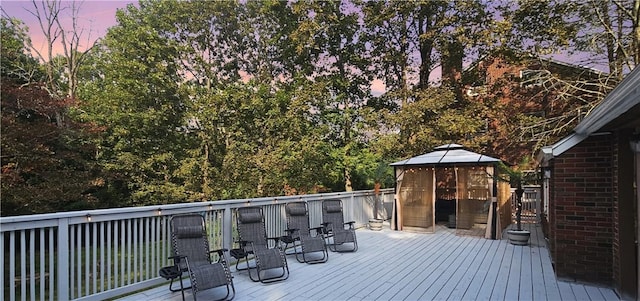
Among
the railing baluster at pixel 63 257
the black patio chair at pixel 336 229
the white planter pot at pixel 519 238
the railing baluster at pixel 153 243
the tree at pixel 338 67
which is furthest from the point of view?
the tree at pixel 338 67

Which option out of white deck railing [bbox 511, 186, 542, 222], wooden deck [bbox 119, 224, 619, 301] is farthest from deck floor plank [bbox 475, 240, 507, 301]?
white deck railing [bbox 511, 186, 542, 222]

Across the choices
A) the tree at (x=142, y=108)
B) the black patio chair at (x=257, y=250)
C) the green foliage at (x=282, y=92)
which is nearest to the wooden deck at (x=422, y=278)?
the black patio chair at (x=257, y=250)

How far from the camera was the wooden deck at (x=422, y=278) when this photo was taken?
163 inches

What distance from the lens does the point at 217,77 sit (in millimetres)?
15266

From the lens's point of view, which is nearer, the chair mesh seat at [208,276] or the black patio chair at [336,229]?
the chair mesh seat at [208,276]

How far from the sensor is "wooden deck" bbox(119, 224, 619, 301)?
4129 millimetres

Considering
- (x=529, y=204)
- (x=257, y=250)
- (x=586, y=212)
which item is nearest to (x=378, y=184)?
(x=529, y=204)

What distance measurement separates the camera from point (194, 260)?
4.20 metres

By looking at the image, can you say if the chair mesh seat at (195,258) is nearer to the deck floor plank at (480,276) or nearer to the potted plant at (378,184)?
→ the deck floor plank at (480,276)

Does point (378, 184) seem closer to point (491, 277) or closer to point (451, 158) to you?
point (451, 158)

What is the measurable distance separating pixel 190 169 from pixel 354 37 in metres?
8.48

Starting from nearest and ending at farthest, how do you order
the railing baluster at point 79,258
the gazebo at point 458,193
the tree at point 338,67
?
the railing baluster at point 79,258 < the gazebo at point 458,193 < the tree at point 338,67

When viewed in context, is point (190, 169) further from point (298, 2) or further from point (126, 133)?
point (298, 2)

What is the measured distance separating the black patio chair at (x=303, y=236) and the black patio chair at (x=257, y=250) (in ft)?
1.71
